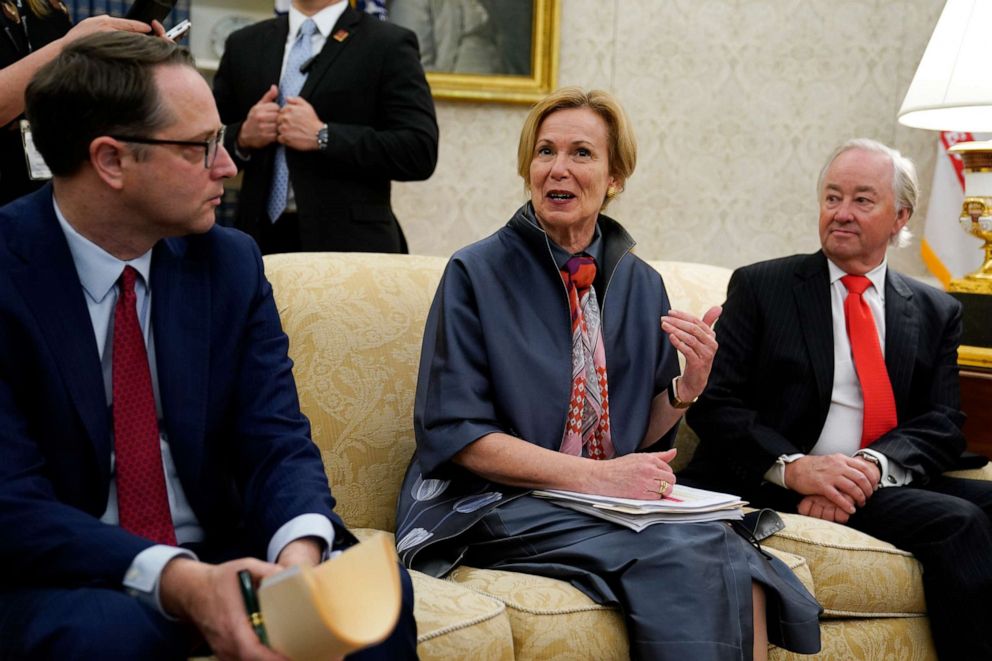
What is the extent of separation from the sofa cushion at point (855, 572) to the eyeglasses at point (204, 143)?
141 cm

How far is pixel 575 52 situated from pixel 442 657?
9.37ft

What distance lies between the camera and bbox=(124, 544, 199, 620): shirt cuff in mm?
1444

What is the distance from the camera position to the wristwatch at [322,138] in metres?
2.96

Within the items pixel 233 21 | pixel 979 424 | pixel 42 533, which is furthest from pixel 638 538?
pixel 233 21

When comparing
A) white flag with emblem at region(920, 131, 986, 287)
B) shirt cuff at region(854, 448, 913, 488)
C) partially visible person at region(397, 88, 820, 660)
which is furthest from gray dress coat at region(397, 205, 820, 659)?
white flag with emblem at region(920, 131, 986, 287)

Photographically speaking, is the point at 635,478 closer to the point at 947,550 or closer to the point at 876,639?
the point at 876,639

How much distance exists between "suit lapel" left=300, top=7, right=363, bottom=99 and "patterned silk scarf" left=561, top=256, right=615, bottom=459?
3.69ft

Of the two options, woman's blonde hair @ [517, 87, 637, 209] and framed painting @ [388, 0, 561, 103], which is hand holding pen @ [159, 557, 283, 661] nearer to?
woman's blonde hair @ [517, 87, 637, 209]

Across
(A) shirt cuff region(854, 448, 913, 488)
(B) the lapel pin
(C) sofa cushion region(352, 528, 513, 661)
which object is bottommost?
(A) shirt cuff region(854, 448, 913, 488)

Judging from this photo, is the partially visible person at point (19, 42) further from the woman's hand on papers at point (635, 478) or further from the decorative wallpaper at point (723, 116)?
the decorative wallpaper at point (723, 116)

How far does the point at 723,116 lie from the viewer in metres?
4.30

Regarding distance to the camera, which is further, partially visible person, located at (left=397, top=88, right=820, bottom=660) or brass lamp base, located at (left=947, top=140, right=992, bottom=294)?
brass lamp base, located at (left=947, top=140, right=992, bottom=294)

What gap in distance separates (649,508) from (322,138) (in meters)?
1.48

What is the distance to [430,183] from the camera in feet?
13.3
